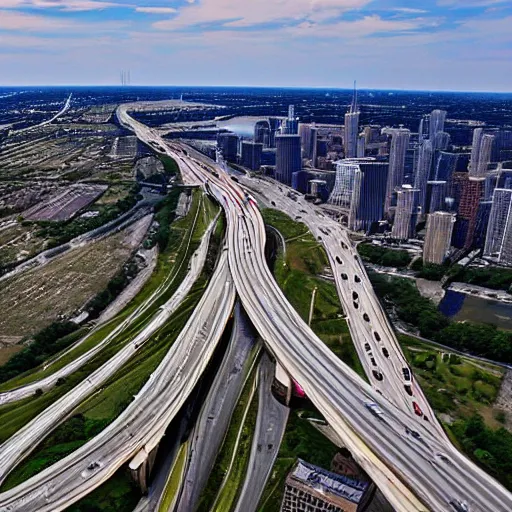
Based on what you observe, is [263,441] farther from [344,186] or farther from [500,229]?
[344,186]

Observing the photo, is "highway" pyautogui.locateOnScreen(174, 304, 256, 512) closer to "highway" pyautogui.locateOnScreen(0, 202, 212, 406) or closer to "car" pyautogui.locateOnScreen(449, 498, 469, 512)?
"highway" pyautogui.locateOnScreen(0, 202, 212, 406)

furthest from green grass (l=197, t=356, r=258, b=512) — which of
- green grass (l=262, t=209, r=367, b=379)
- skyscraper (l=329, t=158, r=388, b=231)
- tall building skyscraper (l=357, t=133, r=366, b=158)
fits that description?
tall building skyscraper (l=357, t=133, r=366, b=158)

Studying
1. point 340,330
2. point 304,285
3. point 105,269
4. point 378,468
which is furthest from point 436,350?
point 105,269

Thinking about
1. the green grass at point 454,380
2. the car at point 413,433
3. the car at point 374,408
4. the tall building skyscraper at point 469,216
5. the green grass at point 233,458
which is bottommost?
the green grass at point 233,458

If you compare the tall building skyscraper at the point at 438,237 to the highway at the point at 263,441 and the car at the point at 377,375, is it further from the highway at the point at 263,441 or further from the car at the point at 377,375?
the highway at the point at 263,441

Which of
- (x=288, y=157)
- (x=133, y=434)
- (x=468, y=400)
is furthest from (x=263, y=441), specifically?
(x=288, y=157)

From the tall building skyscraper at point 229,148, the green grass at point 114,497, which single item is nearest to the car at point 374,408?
the green grass at point 114,497
